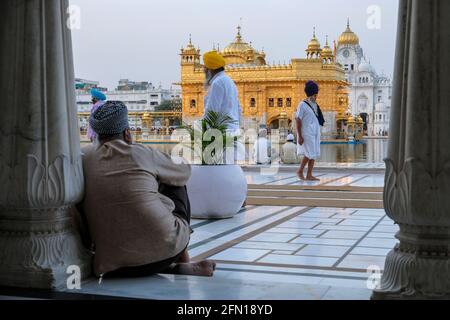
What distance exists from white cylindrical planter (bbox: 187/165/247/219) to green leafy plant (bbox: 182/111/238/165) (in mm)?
95

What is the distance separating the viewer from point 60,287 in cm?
283

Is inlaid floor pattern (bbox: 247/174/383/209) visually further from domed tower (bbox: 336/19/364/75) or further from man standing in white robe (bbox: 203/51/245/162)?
domed tower (bbox: 336/19/364/75)

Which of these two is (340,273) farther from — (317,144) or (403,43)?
(317,144)

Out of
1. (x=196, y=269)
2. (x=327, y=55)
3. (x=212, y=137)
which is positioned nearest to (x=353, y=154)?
(x=212, y=137)

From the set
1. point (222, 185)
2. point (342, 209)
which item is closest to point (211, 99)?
point (222, 185)

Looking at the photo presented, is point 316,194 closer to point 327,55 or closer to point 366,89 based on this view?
point 327,55

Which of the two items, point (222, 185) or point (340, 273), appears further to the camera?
point (222, 185)

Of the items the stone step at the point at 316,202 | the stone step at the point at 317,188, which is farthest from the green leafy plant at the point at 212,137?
the stone step at the point at 317,188

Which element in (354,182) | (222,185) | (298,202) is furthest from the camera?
(354,182)

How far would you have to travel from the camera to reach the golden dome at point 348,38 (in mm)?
66125

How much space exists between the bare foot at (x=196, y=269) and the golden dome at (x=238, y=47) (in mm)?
47251

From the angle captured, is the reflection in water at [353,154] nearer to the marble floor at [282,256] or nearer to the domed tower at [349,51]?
the marble floor at [282,256]

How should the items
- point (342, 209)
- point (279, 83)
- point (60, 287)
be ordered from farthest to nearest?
1. point (279, 83)
2. point (342, 209)
3. point (60, 287)
